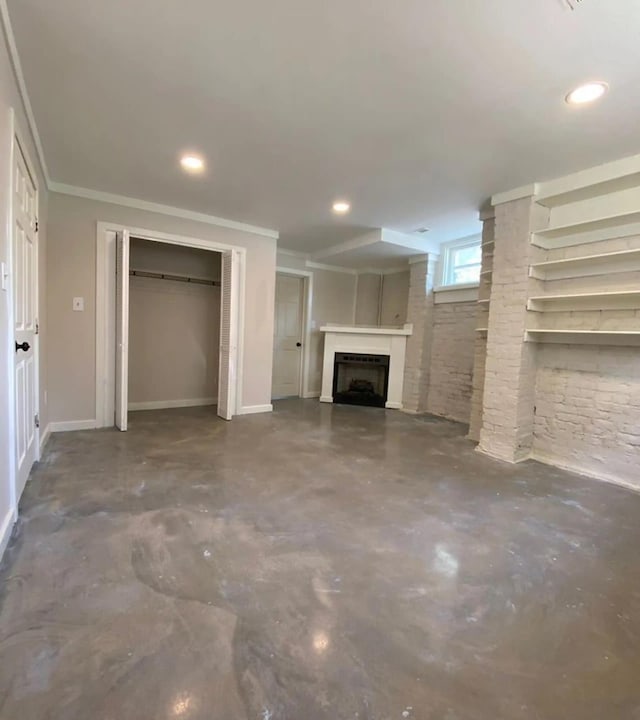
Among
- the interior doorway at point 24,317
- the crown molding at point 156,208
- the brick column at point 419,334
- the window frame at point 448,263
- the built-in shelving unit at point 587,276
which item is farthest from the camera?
the brick column at point 419,334

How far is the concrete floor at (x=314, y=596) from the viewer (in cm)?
118

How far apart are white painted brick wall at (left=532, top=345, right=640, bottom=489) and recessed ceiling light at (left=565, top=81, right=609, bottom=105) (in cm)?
194

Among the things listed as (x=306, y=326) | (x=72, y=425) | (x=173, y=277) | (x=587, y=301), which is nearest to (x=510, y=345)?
(x=587, y=301)

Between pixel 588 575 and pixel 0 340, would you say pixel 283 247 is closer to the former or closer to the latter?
pixel 0 340

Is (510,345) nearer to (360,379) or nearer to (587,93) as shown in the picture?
(587,93)

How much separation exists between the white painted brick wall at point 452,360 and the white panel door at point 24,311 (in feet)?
15.6

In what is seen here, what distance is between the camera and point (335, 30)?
172 cm

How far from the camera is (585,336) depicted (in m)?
3.29

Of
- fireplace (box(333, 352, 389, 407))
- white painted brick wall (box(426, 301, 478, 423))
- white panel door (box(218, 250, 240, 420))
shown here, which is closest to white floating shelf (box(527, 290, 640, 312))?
white painted brick wall (box(426, 301, 478, 423))

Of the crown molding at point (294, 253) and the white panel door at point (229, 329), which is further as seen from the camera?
the crown molding at point (294, 253)

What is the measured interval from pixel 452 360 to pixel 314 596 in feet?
14.2

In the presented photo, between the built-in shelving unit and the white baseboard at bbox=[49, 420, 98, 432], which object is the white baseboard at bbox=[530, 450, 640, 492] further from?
the white baseboard at bbox=[49, 420, 98, 432]

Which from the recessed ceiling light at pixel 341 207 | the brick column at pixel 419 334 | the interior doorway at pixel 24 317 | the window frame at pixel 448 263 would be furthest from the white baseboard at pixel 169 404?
the window frame at pixel 448 263

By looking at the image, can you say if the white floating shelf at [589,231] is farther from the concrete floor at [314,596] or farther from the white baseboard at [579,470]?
the concrete floor at [314,596]
